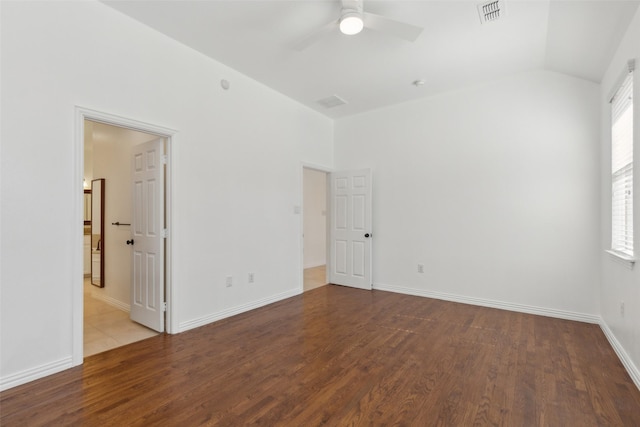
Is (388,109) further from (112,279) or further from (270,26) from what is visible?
(112,279)

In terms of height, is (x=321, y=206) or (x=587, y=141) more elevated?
(x=587, y=141)

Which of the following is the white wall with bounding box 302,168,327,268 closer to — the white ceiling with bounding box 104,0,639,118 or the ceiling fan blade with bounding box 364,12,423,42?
the white ceiling with bounding box 104,0,639,118

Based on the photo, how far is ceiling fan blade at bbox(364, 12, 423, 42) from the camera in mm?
2428

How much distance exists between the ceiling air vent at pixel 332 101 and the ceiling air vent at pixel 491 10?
2252mm

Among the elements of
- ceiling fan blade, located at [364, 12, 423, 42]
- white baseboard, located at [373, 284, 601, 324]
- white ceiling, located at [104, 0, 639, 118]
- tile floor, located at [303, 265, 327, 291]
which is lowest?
tile floor, located at [303, 265, 327, 291]

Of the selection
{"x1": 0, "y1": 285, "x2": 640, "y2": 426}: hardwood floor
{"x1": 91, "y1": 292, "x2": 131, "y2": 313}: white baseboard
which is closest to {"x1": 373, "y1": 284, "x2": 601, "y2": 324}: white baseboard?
{"x1": 0, "y1": 285, "x2": 640, "y2": 426}: hardwood floor

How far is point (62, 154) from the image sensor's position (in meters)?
2.50

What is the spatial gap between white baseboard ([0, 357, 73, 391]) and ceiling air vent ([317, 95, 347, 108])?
430 centimetres

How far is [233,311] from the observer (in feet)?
12.7

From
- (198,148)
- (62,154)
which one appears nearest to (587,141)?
(198,148)

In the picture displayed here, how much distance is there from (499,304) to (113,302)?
5.30 meters

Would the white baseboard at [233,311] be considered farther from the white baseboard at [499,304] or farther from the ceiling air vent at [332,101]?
the ceiling air vent at [332,101]

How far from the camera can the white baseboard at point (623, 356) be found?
91.9 inches

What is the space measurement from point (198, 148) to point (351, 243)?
9.84ft
